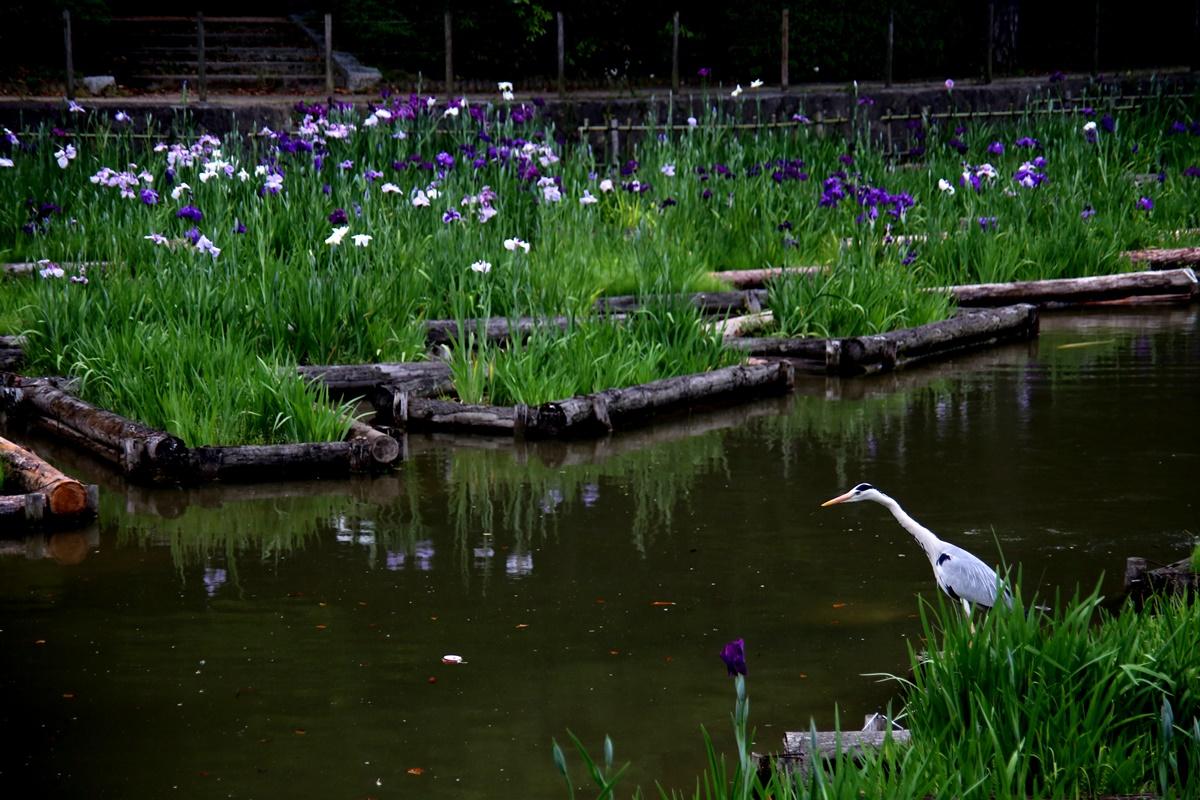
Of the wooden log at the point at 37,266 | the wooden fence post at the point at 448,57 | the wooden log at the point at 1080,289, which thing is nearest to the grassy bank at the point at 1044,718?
the wooden log at the point at 37,266

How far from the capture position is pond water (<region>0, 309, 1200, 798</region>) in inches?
193

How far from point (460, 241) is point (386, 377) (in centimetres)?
181

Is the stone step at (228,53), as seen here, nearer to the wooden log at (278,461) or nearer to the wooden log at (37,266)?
the wooden log at (37,266)

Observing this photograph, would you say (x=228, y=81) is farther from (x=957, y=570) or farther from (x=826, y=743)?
(x=826, y=743)

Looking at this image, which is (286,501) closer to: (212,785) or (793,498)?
(793,498)

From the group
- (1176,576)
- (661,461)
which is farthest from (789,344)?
(1176,576)

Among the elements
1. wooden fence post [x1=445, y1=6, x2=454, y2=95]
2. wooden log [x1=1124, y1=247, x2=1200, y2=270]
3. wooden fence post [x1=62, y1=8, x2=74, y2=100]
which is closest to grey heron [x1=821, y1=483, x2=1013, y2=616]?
wooden log [x1=1124, y1=247, x2=1200, y2=270]

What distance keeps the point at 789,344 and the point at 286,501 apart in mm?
4378

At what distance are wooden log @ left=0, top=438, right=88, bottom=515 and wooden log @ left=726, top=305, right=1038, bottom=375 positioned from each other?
14.9 ft

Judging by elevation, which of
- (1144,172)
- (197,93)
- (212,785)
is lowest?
(212,785)

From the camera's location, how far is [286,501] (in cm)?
783

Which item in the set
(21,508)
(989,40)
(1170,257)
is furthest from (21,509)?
(989,40)

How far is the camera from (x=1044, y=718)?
160 inches

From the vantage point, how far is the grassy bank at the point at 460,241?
9391 mm
